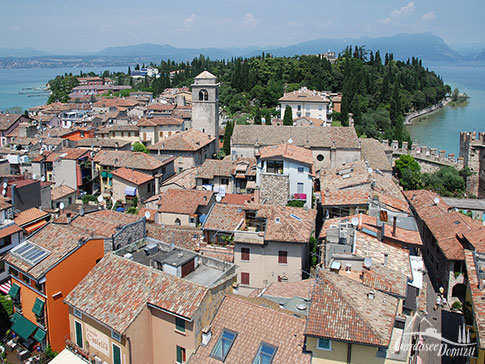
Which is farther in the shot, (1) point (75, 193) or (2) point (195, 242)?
(1) point (75, 193)

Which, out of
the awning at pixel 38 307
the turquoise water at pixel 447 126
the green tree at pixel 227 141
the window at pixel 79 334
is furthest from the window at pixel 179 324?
the turquoise water at pixel 447 126

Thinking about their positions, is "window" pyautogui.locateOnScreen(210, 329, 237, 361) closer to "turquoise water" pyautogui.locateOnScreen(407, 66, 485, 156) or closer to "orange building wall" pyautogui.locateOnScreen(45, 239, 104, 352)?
"orange building wall" pyautogui.locateOnScreen(45, 239, 104, 352)

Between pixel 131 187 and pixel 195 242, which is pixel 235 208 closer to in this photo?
pixel 195 242

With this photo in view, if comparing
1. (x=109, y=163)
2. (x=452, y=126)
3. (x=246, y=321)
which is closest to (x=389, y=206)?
(x=246, y=321)

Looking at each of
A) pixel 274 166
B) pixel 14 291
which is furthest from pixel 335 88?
pixel 14 291

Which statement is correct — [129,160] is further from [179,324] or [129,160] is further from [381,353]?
[381,353]

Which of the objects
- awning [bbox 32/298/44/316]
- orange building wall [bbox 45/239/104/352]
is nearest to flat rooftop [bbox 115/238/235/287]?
orange building wall [bbox 45/239/104/352]

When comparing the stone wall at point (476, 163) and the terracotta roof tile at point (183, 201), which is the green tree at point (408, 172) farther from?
the terracotta roof tile at point (183, 201)
